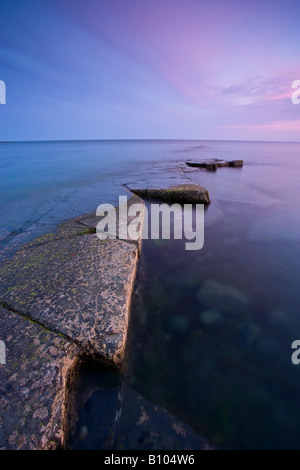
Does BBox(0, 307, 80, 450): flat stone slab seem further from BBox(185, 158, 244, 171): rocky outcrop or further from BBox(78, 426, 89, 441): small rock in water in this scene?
BBox(185, 158, 244, 171): rocky outcrop

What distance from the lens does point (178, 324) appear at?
6.84ft

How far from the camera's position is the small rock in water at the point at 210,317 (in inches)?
83.0

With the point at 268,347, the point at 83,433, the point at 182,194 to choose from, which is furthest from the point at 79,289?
the point at 182,194

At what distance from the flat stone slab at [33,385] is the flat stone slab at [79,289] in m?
0.12

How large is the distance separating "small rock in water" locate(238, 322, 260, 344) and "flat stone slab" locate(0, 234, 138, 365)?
1120 millimetres

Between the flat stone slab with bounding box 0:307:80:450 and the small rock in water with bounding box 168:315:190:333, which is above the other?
the flat stone slab with bounding box 0:307:80:450

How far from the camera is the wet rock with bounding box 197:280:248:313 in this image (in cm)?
228

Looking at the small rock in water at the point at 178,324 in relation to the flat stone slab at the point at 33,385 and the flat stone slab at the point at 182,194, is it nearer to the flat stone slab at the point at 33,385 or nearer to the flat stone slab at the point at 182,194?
the flat stone slab at the point at 33,385

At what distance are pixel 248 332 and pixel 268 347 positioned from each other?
0.63 ft

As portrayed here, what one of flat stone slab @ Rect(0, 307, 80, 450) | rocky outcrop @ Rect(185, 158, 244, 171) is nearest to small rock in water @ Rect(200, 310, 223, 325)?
flat stone slab @ Rect(0, 307, 80, 450)

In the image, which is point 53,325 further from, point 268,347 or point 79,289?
point 268,347

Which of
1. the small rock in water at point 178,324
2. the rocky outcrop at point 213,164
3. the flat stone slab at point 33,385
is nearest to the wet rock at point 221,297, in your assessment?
the small rock in water at point 178,324
